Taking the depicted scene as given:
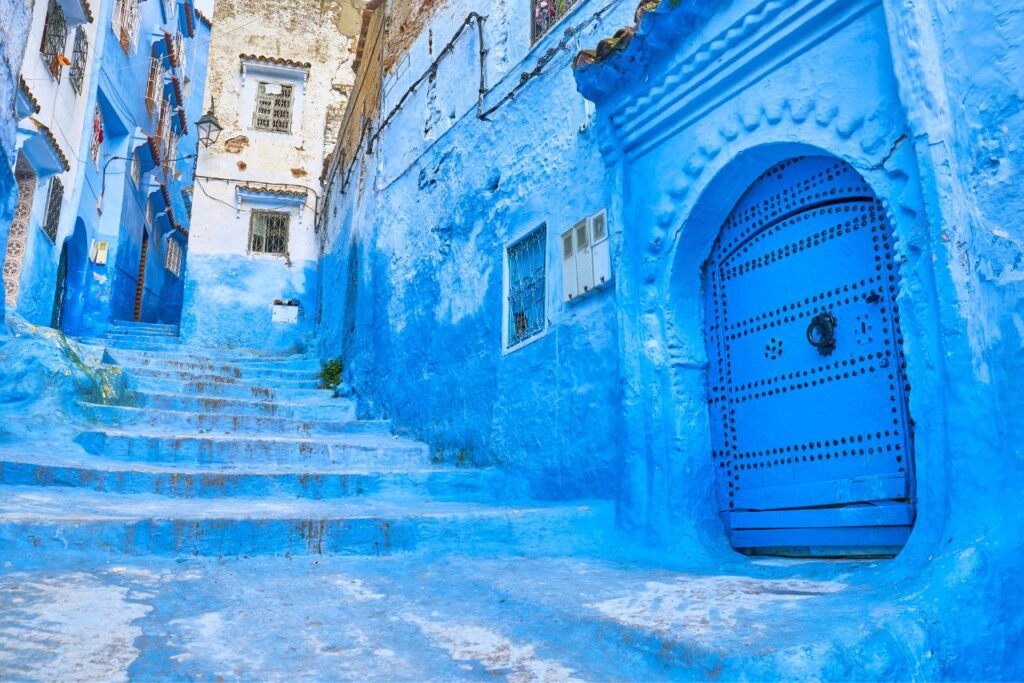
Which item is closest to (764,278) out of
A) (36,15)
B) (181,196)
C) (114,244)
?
(36,15)

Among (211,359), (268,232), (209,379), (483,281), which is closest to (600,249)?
(483,281)

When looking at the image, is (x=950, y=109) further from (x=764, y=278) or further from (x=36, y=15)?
(x=36, y=15)

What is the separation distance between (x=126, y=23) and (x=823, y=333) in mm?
14479

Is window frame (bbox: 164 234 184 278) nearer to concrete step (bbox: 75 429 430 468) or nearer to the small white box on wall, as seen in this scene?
the small white box on wall

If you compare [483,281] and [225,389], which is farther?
[225,389]

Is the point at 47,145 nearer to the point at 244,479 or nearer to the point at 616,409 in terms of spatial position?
the point at 244,479

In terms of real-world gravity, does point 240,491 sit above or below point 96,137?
below

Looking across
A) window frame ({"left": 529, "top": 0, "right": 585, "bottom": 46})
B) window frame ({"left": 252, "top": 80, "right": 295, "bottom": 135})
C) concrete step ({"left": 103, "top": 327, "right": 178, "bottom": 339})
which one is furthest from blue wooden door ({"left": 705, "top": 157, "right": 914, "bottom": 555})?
window frame ({"left": 252, "top": 80, "right": 295, "bottom": 135})

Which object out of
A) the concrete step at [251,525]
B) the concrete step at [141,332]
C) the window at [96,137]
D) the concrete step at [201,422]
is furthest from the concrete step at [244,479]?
the window at [96,137]

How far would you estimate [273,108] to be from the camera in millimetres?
16828

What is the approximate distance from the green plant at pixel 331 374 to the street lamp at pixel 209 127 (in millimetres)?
6418

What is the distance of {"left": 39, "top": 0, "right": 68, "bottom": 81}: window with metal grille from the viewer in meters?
9.75

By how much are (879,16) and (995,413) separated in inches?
74.9

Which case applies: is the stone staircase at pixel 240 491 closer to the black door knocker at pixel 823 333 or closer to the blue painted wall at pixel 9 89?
the black door knocker at pixel 823 333
